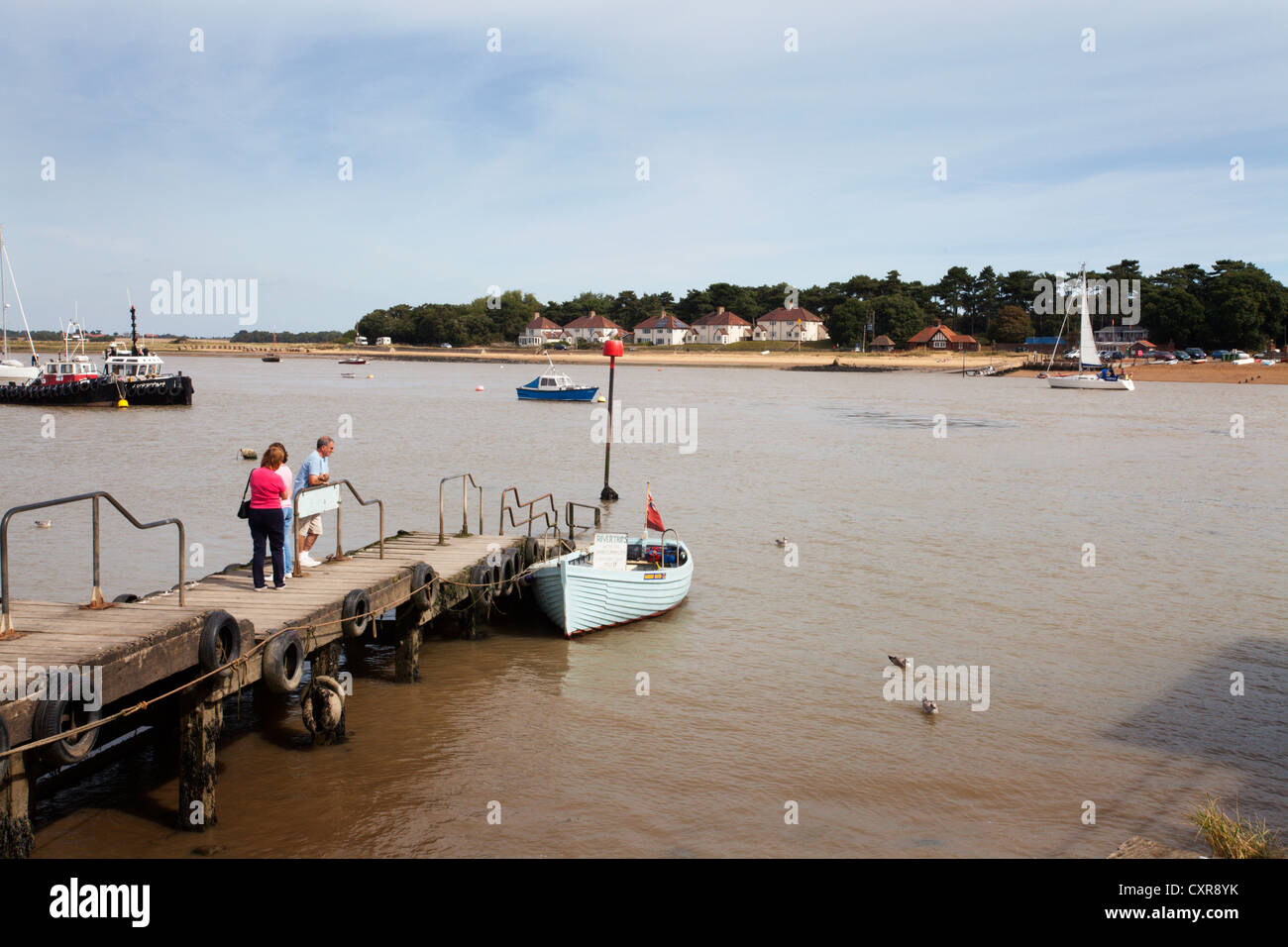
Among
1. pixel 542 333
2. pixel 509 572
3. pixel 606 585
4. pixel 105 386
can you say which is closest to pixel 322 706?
pixel 509 572

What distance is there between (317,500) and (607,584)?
16.9ft

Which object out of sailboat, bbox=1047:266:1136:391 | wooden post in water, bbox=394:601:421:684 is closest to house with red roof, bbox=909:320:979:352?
sailboat, bbox=1047:266:1136:391

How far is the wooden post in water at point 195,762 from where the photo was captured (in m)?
9.18

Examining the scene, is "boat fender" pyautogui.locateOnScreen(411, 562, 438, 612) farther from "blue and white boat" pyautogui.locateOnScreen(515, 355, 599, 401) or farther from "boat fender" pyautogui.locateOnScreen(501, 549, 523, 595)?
"blue and white boat" pyautogui.locateOnScreen(515, 355, 599, 401)

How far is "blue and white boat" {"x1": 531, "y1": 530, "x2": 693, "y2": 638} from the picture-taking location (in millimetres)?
15742

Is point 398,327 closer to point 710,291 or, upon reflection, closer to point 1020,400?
point 710,291

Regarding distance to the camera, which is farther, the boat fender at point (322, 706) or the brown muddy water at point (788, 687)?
the boat fender at point (322, 706)

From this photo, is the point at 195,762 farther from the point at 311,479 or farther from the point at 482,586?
the point at 482,586

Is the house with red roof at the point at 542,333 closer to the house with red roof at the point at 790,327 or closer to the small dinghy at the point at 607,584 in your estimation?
the house with red roof at the point at 790,327

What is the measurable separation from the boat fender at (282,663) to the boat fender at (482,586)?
484cm

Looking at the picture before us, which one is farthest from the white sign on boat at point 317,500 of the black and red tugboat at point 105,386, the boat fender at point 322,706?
the black and red tugboat at point 105,386

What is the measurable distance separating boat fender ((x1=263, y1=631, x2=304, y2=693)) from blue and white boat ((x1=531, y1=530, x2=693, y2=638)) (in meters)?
5.71
